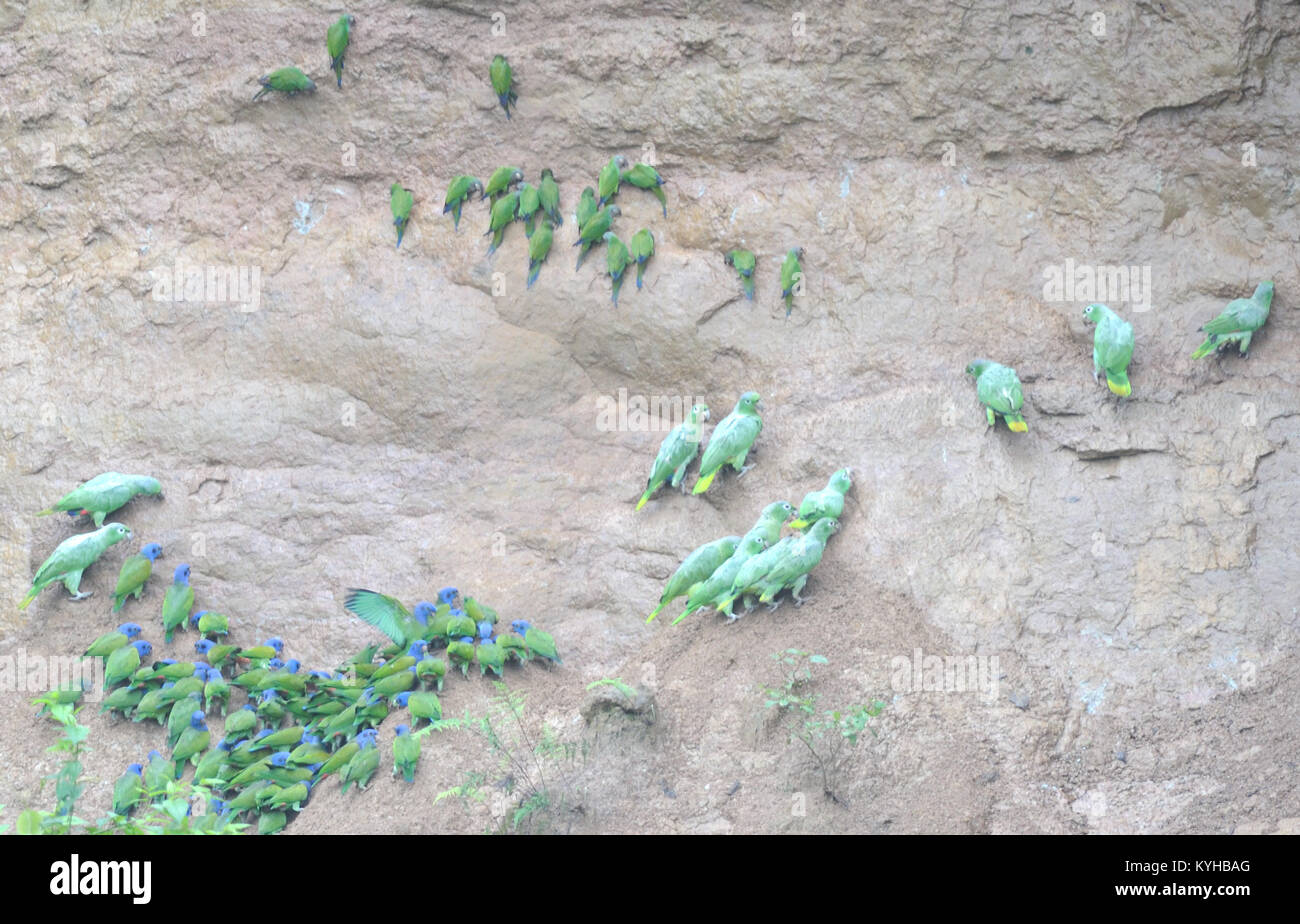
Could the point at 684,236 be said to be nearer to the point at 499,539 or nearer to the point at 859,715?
the point at 499,539

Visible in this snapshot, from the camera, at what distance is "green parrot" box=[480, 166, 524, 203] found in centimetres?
950

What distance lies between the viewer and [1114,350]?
26.7ft

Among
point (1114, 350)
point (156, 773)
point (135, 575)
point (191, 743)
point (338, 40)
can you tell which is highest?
point (338, 40)

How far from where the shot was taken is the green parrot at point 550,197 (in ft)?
31.1

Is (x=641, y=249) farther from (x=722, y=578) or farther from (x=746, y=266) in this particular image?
(x=722, y=578)

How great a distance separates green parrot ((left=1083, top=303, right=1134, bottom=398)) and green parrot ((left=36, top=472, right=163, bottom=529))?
252 inches

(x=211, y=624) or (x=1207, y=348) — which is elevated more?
(x=1207, y=348)

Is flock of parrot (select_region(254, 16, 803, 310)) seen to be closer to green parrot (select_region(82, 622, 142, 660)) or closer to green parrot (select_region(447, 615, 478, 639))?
green parrot (select_region(447, 615, 478, 639))

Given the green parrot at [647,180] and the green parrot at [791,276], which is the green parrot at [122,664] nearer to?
the green parrot at [647,180]

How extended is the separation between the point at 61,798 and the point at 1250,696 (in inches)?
255

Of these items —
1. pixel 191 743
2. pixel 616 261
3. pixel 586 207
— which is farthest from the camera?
pixel 586 207

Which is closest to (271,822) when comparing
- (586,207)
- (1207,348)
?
(586,207)

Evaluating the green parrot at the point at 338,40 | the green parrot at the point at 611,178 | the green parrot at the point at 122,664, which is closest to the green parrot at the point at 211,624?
the green parrot at the point at 122,664

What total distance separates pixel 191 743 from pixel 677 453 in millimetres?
3431
